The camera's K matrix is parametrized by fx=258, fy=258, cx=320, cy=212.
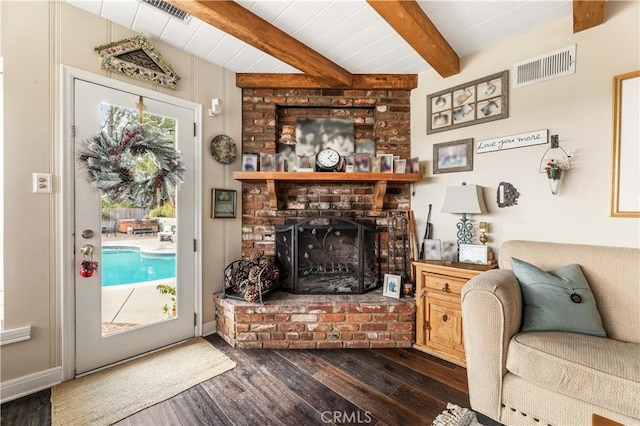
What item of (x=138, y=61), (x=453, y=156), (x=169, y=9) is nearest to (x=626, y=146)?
(x=453, y=156)

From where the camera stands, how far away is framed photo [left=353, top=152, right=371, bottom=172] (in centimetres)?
241

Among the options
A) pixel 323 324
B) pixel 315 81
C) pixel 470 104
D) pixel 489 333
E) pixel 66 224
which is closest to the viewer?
pixel 489 333

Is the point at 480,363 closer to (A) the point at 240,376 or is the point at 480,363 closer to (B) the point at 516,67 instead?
(A) the point at 240,376

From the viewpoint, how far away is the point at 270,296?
7.63 ft

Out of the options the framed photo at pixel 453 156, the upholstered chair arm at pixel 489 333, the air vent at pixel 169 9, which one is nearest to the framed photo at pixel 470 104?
the framed photo at pixel 453 156

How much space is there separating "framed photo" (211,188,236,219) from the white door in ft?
0.60

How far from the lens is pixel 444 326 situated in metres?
2.03

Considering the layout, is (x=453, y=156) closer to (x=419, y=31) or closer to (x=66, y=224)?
(x=419, y=31)

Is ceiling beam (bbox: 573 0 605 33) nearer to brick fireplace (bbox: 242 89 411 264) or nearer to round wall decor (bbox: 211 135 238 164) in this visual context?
brick fireplace (bbox: 242 89 411 264)

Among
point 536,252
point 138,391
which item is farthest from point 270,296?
point 536,252

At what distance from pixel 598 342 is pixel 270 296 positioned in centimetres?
212

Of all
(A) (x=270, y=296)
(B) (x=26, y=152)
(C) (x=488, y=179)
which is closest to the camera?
(B) (x=26, y=152)

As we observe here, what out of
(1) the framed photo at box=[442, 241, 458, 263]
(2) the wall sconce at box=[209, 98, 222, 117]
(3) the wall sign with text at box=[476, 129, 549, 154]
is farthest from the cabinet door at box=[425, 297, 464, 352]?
(2) the wall sconce at box=[209, 98, 222, 117]

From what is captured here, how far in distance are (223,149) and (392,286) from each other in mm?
2009
